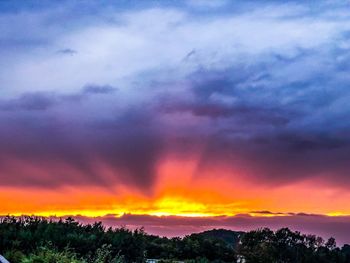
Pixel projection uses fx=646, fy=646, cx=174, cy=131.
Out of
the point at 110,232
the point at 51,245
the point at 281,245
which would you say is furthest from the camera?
the point at 281,245

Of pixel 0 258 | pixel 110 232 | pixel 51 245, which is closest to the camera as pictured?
pixel 0 258

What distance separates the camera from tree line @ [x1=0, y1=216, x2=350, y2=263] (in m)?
23.2

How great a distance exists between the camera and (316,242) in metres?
40.2

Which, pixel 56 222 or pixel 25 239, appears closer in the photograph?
pixel 25 239

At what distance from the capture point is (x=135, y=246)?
26.5 metres

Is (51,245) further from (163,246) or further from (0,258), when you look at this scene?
(163,246)

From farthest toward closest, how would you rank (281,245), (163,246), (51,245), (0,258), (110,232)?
(281,245) → (163,246) → (110,232) → (51,245) → (0,258)

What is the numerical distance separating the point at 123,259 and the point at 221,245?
11.3 meters

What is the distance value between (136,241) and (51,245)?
4.12 m

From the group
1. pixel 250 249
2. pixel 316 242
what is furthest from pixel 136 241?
pixel 316 242

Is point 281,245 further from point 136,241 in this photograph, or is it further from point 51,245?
point 51,245

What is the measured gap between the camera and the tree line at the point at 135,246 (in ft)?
76.1

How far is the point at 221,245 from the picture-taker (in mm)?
36062

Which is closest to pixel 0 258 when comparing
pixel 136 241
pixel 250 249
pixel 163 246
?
pixel 136 241
